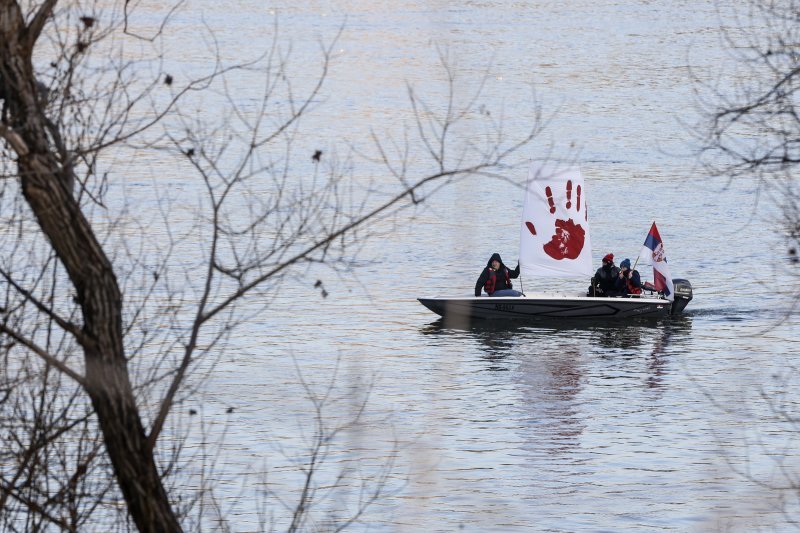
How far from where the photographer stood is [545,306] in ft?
142

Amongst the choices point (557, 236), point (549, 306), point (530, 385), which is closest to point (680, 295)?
point (557, 236)

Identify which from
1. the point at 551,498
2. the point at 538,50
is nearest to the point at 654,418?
the point at 551,498

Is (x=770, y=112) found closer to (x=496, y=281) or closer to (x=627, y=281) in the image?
(x=496, y=281)

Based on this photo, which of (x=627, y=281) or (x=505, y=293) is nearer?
(x=505, y=293)

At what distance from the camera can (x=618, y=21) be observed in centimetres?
15288

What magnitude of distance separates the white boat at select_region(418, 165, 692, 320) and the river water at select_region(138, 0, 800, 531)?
84cm

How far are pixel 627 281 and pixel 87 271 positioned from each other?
3547 centimetres

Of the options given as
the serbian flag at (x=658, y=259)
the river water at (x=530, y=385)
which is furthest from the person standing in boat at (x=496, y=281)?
the serbian flag at (x=658, y=259)

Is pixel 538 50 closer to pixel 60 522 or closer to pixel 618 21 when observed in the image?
pixel 618 21

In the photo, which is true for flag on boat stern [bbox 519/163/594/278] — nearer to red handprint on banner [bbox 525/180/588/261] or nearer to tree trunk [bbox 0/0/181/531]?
red handprint on banner [bbox 525/180/588/261]

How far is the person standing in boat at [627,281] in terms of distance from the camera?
141 feet

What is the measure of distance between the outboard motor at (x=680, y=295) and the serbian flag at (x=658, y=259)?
0.85m

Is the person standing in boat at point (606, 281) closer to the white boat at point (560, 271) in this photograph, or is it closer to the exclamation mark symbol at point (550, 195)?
the white boat at point (560, 271)

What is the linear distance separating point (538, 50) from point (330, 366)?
301ft
